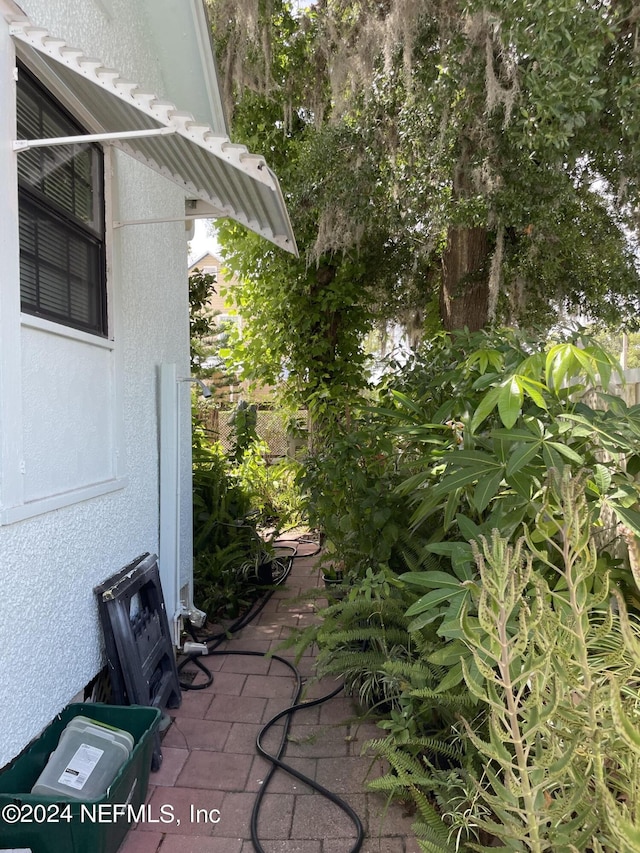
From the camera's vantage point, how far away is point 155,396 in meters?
3.54

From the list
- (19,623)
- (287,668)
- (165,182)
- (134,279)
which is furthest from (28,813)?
(165,182)

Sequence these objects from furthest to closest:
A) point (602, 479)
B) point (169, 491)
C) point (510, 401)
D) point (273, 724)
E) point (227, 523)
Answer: point (227, 523)
point (169, 491)
point (273, 724)
point (510, 401)
point (602, 479)

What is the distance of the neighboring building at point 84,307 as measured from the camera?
6.42ft

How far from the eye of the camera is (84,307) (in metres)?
2.66

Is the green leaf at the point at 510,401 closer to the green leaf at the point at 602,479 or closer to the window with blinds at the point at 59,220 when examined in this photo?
the green leaf at the point at 602,479

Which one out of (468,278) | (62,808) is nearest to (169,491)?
(62,808)

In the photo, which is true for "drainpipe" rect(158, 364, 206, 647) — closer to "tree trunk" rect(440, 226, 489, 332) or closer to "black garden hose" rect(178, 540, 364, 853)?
"black garden hose" rect(178, 540, 364, 853)

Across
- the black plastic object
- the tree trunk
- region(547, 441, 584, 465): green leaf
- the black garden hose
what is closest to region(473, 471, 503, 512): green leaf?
region(547, 441, 584, 465): green leaf

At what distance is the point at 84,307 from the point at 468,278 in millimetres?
4127

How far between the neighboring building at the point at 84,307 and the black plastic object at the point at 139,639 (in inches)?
3.5

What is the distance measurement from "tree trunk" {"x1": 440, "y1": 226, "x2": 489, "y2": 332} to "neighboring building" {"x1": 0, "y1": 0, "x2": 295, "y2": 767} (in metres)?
2.98

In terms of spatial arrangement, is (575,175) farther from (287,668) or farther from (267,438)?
(267,438)

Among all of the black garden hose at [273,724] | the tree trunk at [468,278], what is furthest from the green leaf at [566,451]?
the tree trunk at [468,278]

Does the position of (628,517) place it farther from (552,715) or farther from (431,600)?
(552,715)
